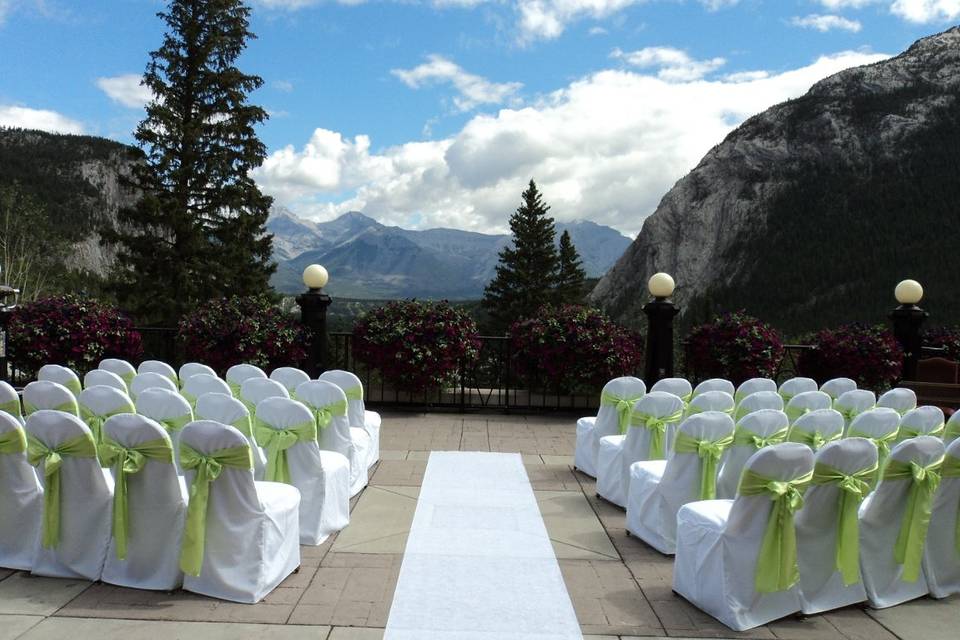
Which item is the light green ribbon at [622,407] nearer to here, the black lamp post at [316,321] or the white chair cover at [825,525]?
the white chair cover at [825,525]

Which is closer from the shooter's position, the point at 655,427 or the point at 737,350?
the point at 655,427

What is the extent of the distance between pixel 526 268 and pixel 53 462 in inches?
1638

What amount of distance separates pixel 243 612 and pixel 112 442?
1009 millimetres

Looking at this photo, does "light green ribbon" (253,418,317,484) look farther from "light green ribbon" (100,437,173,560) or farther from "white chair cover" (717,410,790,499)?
"white chair cover" (717,410,790,499)

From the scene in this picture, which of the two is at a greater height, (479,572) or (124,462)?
(124,462)

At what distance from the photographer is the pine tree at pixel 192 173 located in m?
25.2

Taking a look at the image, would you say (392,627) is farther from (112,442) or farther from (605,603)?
(112,442)

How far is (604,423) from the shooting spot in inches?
236

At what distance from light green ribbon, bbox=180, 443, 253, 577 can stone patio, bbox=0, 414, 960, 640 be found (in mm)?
220

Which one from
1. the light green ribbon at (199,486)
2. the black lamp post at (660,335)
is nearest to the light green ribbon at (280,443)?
the light green ribbon at (199,486)

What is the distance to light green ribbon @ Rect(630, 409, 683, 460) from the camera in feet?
16.8

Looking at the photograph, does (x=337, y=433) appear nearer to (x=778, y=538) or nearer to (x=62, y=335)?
(x=778, y=538)

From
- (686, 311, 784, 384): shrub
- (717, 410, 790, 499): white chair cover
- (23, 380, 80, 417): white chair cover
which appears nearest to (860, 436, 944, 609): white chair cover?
(717, 410, 790, 499): white chair cover

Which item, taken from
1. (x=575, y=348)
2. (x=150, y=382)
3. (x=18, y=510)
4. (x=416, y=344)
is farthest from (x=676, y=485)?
(x=416, y=344)
